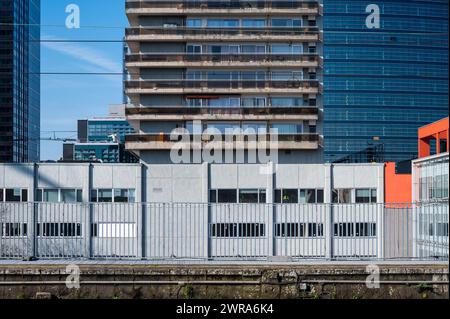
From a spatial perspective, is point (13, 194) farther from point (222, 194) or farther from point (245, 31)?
point (245, 31)

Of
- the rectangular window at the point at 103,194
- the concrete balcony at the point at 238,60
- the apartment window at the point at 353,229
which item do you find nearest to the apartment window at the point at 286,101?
the concrete balcony at the point at 238,60

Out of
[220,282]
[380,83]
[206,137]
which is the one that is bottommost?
[220,282]

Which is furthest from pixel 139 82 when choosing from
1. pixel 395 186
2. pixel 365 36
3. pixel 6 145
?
pixel 6 145

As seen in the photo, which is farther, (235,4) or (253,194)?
(235,4)

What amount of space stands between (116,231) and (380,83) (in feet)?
346

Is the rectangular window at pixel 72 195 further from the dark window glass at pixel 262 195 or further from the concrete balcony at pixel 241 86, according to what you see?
the concrete balcony at pixel 241 86

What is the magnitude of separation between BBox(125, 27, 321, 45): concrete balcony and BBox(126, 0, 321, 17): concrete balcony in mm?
1493

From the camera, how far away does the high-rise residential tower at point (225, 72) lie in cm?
5444

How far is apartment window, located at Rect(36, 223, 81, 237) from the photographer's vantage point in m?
15.6

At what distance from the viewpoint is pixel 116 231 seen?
17.3 meters

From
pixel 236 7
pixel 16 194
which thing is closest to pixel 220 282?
pixel 16 194

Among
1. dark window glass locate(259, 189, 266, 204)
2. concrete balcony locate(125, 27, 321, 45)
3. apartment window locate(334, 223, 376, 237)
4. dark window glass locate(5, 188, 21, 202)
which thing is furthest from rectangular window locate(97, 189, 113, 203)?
apartment window locate(334, 223, 376, 237)

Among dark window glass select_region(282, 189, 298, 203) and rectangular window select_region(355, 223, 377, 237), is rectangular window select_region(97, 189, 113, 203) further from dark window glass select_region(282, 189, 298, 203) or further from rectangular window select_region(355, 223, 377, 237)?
rectangular window select_region(355, 223, 377, 237)

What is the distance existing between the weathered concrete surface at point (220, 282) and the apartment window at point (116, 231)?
3013mm
